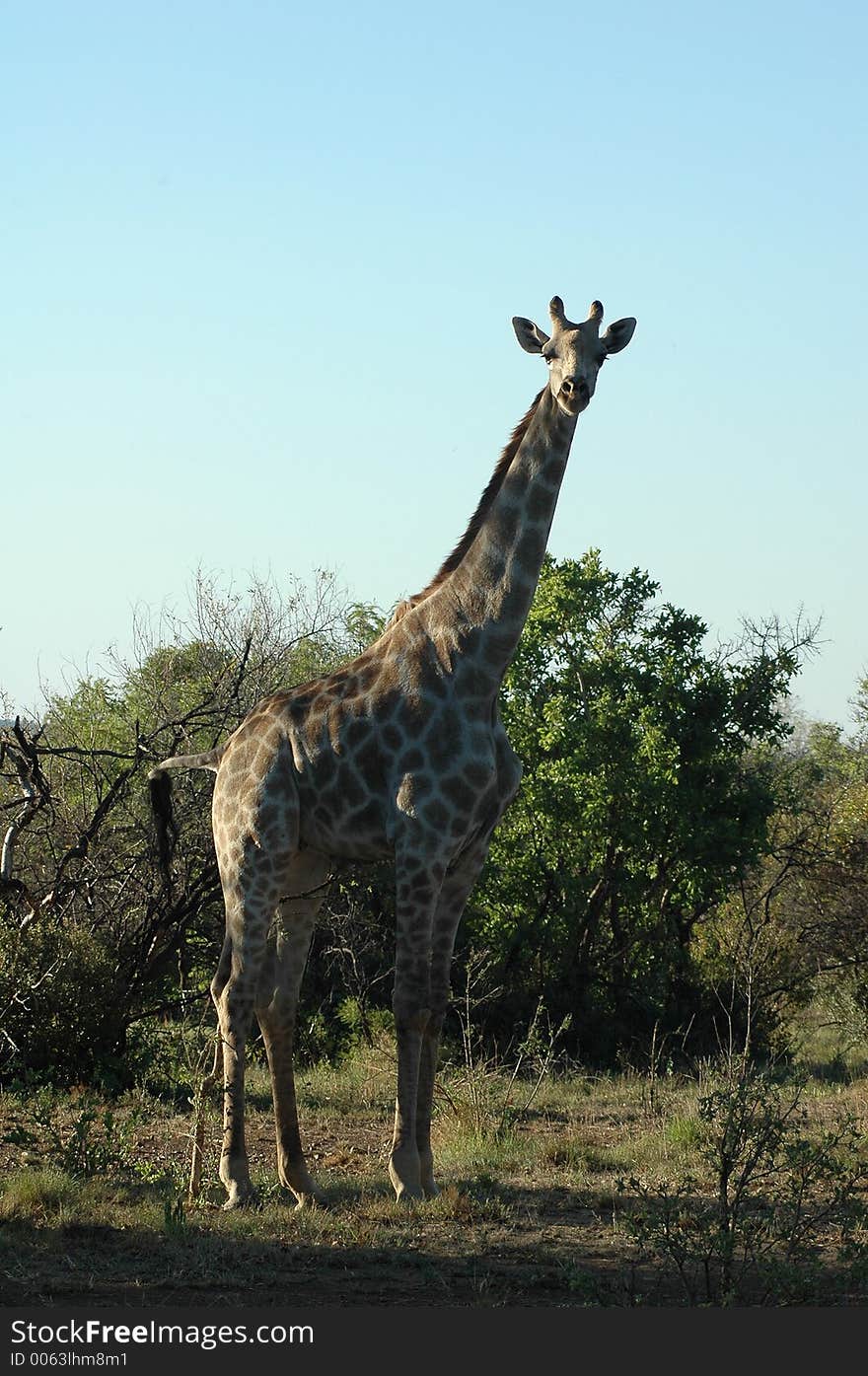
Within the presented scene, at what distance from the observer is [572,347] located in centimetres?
846

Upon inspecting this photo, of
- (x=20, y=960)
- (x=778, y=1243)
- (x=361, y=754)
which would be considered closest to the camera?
(x=778, y=1243)

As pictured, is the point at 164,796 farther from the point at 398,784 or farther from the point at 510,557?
the point at 510,557

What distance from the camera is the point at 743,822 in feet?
51.6

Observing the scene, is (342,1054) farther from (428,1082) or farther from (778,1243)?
(778,1243)

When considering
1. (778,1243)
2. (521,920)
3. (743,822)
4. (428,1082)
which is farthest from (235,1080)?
(743,822)

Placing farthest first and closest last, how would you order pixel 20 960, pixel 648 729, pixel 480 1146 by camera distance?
1. pixel 648 729
2. pixel 20 960
3. pixel 480 1146

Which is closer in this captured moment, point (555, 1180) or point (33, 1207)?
point (33, 1207)

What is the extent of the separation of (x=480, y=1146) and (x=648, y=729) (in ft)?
21.0

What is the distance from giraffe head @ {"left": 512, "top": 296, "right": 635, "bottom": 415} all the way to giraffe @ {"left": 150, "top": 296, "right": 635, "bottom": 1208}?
0.04 feet

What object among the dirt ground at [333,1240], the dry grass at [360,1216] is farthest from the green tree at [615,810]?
the dirt ground at [333,1240]

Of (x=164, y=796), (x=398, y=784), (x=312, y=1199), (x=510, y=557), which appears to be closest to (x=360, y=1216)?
(x=312, y=1199)

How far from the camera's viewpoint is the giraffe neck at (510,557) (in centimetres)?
862

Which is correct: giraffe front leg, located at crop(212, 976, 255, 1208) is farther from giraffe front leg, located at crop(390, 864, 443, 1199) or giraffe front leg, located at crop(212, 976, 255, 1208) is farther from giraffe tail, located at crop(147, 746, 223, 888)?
giraffe tail, located at crop(147, 746, 223, 888)

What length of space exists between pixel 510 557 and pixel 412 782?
1372 millimetres
